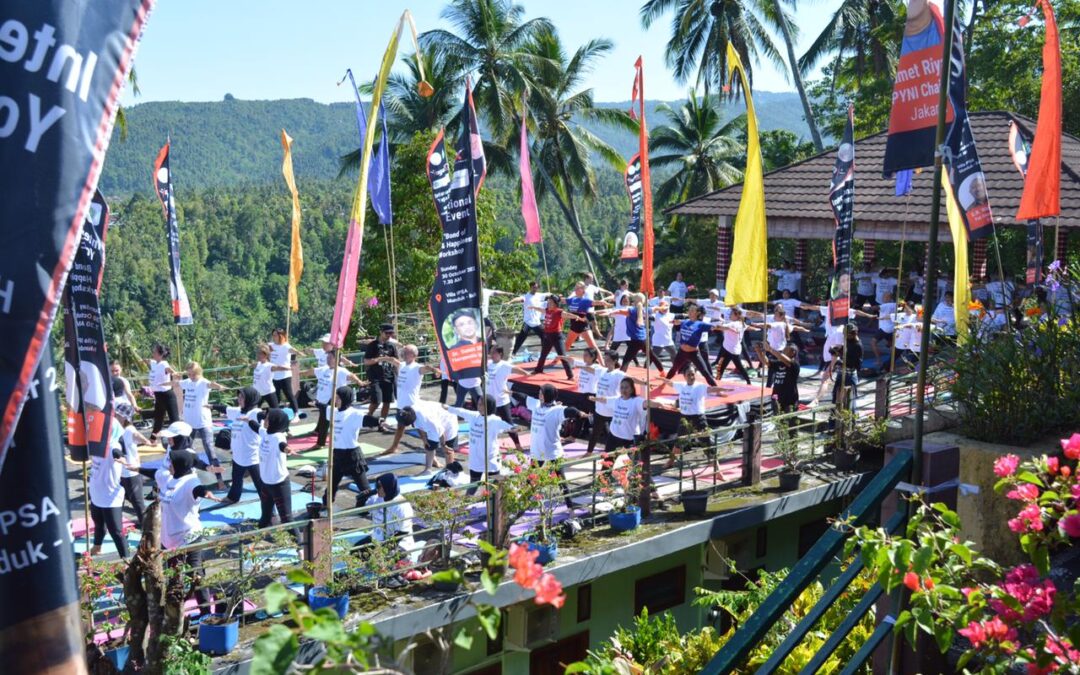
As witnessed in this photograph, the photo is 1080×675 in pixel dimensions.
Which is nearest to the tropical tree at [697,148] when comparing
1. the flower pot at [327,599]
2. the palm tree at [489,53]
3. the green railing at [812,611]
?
the palm tree at [489,53]

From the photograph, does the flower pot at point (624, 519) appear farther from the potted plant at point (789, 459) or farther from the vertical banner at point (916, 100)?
the vertical banner at point (916, 100)

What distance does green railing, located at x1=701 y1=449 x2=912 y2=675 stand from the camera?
3.74 metres

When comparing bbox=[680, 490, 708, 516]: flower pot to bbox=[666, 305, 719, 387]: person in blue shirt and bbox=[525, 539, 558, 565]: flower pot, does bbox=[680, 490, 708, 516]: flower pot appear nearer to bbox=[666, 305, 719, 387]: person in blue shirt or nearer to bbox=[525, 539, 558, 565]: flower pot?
bbox=[525, 539, 558, 565]: flower pot

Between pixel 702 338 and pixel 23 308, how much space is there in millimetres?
15792

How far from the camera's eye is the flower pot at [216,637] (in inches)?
365

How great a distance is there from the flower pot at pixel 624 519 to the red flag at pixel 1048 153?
532cm

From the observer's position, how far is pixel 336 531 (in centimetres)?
1105

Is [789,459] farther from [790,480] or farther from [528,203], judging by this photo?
[528,203]

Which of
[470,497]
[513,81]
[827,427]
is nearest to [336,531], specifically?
[470,497]

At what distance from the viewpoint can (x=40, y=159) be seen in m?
2.08

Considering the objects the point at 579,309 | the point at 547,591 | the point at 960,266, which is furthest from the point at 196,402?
the point at 547,591

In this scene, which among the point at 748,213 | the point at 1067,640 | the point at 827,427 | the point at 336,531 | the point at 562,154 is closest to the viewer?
the point at 1067,640

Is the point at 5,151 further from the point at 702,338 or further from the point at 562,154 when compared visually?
the point at 562,154

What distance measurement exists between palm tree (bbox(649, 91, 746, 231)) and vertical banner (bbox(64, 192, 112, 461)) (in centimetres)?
3266
